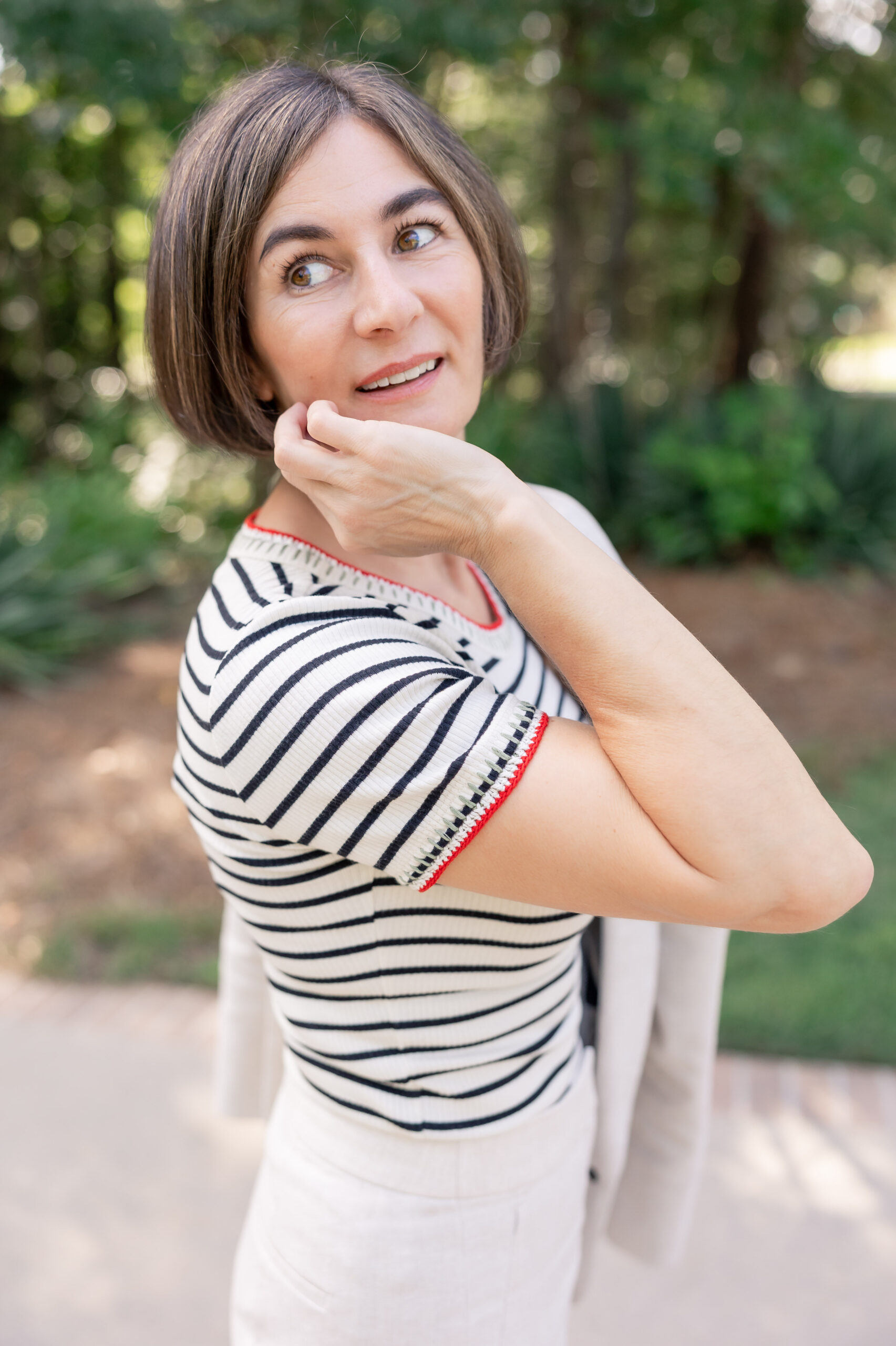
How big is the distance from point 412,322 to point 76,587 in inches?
207

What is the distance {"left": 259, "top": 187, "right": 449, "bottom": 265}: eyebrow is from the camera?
1181 mm

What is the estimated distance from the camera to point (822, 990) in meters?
3.42

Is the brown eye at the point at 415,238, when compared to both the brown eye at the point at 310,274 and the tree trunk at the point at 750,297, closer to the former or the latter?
the brown eye at the point at 310,274

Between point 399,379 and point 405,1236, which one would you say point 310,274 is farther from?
point 405,1236

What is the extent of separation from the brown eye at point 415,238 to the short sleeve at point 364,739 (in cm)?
47

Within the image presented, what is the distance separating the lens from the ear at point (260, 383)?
4.33 feet

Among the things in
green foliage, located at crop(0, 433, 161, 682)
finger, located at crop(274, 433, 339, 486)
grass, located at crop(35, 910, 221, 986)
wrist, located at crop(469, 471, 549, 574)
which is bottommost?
grass, located at crop(35, 910, 221, 986)

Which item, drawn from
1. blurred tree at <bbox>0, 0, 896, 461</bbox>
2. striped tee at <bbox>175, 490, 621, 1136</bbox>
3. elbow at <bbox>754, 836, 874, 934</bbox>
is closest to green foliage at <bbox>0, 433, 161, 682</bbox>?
blurred tree at <bbox>0, 0, 896, 461</bbox>

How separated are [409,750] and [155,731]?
444 centimetres

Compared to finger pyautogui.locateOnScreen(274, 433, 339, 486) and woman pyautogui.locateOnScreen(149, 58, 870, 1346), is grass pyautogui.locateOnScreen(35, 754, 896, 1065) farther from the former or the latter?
finger pyautogui.locateOnScreen(274, 433, 339, 486)

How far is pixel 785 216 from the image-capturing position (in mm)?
6066

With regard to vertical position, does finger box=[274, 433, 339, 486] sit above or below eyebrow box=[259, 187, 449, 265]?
below

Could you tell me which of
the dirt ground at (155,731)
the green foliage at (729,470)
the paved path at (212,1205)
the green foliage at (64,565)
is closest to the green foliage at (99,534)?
the green foliage at (64,565)

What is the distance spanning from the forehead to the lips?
0.17 m
